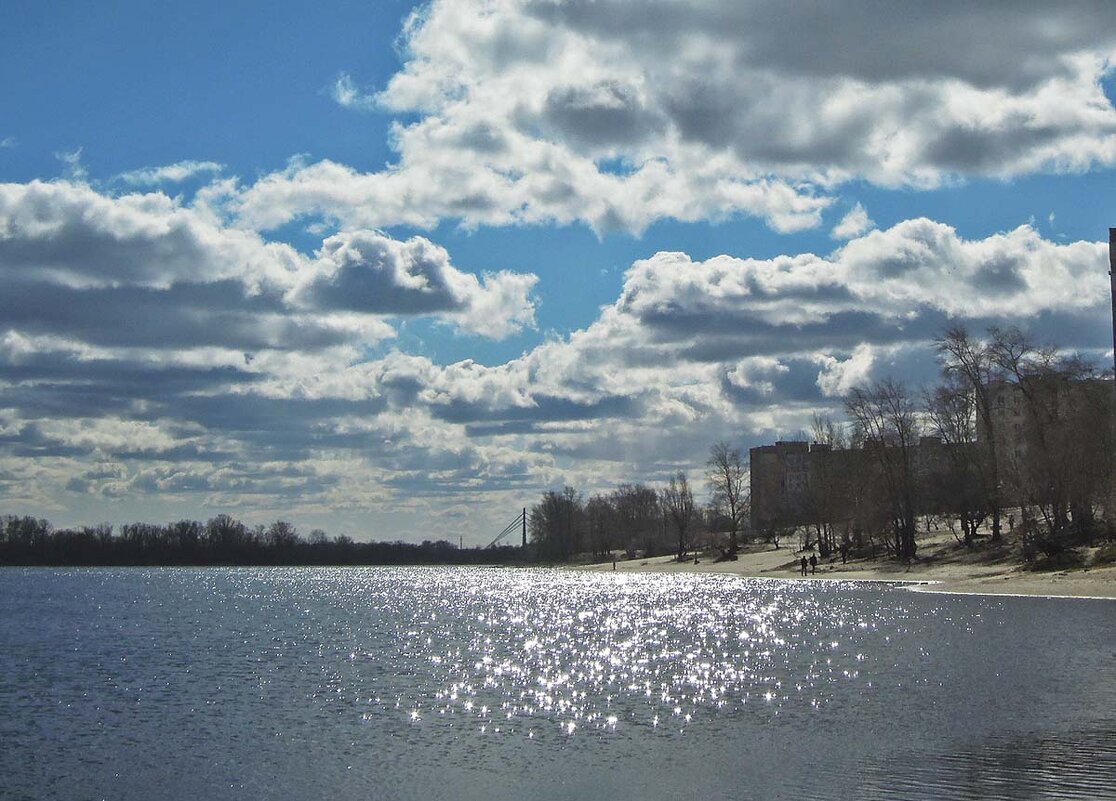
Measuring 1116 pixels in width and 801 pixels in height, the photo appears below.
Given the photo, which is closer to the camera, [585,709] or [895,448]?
[585,709]

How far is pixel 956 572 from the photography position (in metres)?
89.6

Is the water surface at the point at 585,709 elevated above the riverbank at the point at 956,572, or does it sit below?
below

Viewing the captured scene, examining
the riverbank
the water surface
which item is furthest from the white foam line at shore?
the water surface

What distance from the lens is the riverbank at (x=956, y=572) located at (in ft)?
230

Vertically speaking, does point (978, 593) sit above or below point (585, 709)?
above

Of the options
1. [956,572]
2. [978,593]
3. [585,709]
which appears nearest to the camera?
[585,709]

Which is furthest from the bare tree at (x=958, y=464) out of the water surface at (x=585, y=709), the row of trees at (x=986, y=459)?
the water surface at (x=585, y=709)

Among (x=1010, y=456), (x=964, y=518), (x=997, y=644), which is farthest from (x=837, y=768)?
(x=964, y=518)

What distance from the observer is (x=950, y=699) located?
3369 centimetres

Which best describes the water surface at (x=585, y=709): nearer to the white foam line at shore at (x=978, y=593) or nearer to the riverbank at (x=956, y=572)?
the white foam line at shore at (x=978, y=593)

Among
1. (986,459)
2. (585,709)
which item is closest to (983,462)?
(986,459)

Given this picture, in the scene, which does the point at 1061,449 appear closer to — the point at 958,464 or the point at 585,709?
the point at 958,464

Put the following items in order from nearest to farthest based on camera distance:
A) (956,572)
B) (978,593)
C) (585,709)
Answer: (585,709), (978,593), (956,572)

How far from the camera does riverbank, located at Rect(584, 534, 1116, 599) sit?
230 feet
